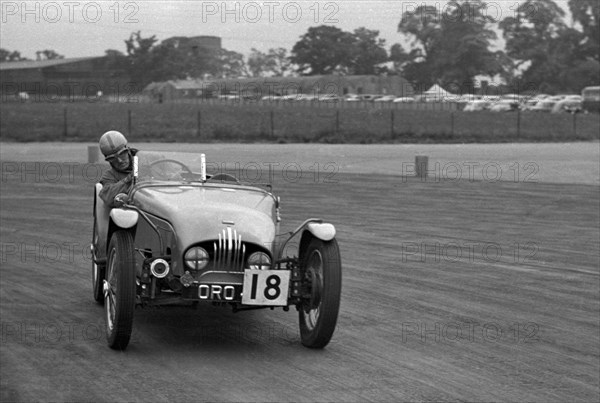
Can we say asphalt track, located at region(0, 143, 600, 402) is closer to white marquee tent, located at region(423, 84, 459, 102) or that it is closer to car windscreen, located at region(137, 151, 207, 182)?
car windscreen, located at region(137, 151, 207, 182)

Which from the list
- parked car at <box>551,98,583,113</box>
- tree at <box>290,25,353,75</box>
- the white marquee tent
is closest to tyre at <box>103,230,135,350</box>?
parked car at <box>551,98,583,113</box>

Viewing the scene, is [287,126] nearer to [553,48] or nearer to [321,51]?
[321,51]

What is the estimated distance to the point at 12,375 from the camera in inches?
276

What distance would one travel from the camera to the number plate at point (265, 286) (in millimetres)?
7664

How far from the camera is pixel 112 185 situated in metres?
9.50

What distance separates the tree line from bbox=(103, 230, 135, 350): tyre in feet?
Result: 261

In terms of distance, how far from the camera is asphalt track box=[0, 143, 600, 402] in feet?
22.6

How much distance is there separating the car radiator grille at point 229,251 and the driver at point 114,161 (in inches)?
75.0

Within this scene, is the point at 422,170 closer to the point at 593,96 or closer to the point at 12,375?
the point at 12,375

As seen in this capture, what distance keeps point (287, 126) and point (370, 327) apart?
4315 centimetres

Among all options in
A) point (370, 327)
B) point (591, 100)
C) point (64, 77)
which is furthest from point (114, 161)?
point (591, 100)

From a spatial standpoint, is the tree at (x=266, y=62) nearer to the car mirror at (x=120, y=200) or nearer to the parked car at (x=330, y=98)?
the parked car at (x=330, y=98)

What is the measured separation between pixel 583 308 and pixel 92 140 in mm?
36132

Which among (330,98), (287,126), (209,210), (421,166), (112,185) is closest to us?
(209,210)
